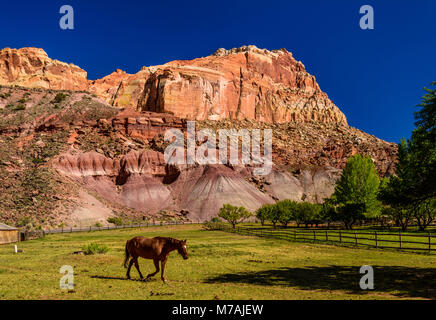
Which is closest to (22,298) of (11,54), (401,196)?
(401,196)

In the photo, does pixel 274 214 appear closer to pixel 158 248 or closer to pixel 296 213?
pixel 296 213

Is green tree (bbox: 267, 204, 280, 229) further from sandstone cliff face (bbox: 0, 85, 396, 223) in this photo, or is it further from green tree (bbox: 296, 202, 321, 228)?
sandstone cliff face (bbox: 0, 85, 396, 223)

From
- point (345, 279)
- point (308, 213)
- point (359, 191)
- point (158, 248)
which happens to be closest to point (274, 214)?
point (308, 213)

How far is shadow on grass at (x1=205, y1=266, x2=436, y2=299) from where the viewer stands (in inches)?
470

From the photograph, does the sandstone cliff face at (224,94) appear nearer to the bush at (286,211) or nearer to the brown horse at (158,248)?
the bush at (286,211)

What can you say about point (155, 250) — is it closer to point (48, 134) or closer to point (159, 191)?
point (159, 191)

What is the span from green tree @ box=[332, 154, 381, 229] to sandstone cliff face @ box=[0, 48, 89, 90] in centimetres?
15669

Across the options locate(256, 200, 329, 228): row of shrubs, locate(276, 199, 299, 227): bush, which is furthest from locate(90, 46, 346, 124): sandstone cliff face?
locate(276, 199, 299, 227): bush

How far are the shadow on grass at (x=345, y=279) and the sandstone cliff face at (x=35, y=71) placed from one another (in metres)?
175

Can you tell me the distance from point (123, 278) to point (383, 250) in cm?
2013

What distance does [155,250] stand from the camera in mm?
12820

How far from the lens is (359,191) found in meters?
50.1

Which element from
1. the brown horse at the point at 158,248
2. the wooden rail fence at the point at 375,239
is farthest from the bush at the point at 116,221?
the brown horse at the point at 158,248

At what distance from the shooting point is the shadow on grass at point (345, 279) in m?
11.9
